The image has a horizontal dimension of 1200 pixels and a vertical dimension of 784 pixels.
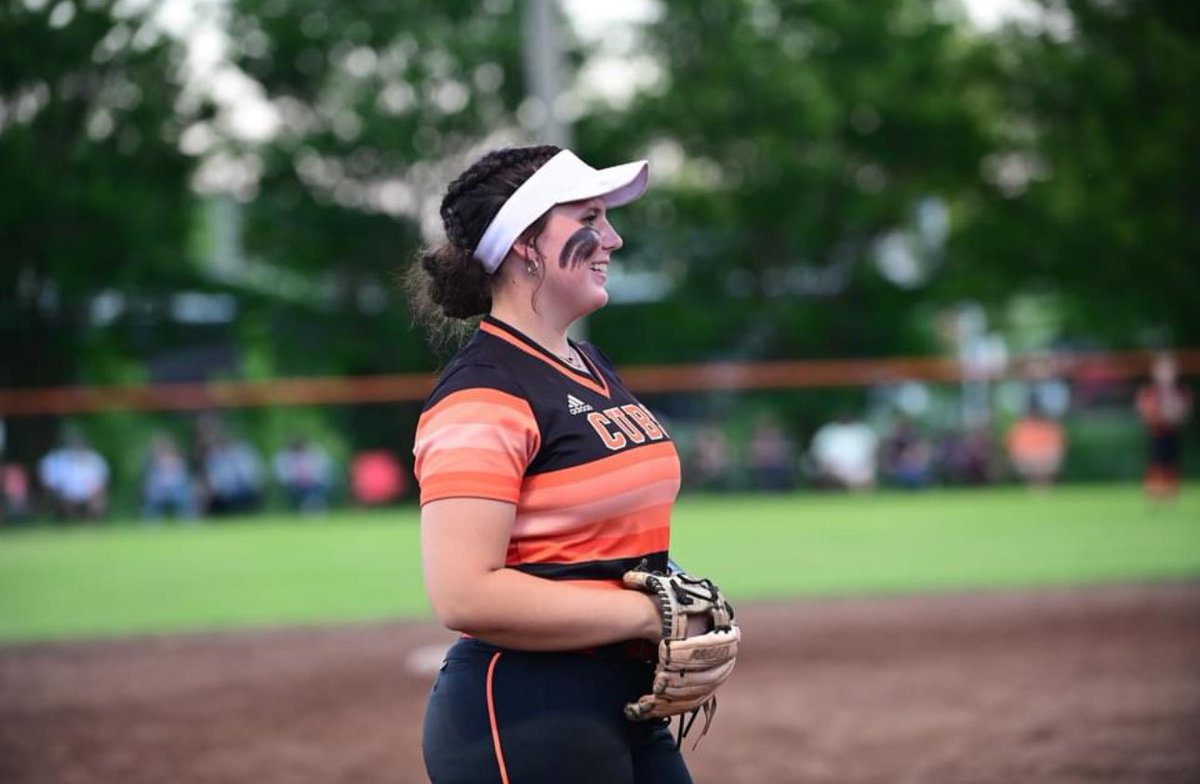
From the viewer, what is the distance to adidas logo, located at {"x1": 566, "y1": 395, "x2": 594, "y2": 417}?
8.54 feet

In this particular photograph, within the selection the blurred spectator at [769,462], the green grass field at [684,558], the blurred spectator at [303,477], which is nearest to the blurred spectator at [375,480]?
the blurred spectator at [303,477]

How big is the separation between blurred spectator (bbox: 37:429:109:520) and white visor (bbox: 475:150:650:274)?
21348 millimetres

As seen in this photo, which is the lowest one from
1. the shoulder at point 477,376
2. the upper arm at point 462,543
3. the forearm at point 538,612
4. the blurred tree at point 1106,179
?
the forearm at point 538,612

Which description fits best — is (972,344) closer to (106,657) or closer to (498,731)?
(106,657)

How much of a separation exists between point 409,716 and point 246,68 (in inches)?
1022

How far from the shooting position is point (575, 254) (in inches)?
107

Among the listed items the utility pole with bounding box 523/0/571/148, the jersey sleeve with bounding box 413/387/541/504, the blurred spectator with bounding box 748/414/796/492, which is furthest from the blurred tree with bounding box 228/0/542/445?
the jersey sleeve with bounding box 413/387/541/504

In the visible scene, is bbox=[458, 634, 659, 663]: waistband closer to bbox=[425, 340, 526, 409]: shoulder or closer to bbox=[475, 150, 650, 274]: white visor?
bbox=[425, 340, 526, 409]: shoulder

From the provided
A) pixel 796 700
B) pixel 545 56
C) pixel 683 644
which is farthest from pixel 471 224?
pixel 545 56

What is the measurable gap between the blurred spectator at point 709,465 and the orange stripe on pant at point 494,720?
2158cm

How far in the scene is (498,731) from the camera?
2.58 meters

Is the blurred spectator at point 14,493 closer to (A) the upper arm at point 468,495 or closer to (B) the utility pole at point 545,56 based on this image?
(B) the utility pole at point 545,56

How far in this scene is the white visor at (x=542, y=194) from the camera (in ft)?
8.76

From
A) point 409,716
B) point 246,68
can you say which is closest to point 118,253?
point 246,68
